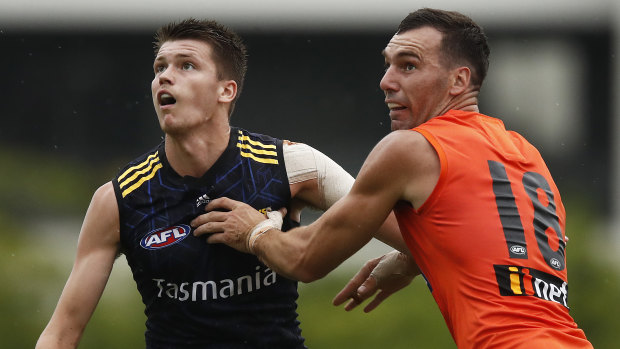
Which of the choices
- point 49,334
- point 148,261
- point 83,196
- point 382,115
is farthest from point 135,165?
point 382,115

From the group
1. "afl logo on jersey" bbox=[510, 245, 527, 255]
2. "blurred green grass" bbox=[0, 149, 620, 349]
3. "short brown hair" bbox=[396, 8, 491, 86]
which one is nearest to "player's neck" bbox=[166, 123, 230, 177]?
"short brown hair" bbox=[396, 8, 491, 86]

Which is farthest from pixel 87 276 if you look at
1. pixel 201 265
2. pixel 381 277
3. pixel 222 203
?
pixel 381 277

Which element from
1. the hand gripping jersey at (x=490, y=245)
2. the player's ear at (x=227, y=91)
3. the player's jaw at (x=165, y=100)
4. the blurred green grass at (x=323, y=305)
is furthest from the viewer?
the blurred green grass at (x=323, y=305)

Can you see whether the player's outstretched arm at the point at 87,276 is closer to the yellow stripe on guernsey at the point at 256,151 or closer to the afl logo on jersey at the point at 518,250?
the yellow stripe on guernsey at the point at 256,151

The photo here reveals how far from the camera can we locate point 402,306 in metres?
8.20

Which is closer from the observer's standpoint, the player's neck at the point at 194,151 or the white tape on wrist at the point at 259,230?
the white tape on wrist at the point at 259,230

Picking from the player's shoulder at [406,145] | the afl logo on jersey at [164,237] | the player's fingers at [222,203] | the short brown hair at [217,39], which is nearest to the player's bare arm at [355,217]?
the player's shoulder at [406,145]

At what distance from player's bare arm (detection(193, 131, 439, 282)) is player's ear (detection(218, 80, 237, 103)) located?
72cm

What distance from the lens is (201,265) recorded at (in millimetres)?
5156

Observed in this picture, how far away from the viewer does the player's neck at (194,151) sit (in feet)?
17.5

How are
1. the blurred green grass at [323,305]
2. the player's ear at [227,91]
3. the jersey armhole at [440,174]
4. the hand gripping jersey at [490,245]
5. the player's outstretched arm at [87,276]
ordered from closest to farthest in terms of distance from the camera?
the hand gripping jersey at [490,245] < the jersey armhole at [440,174] < the player's outstretched arm at [87,276] < the player's ear at [227,91] < the blurred green grass at [323,305]

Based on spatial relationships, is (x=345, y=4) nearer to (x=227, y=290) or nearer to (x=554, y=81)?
(x=554, y=81)

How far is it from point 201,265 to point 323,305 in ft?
10.7

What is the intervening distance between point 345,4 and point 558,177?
400 centimetres
